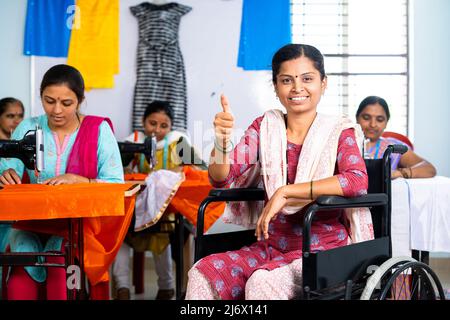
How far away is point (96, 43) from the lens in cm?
507

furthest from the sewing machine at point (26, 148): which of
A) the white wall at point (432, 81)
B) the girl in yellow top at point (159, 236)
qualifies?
the white wall at point (432, 81)

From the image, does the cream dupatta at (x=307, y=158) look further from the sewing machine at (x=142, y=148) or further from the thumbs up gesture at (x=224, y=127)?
the sewing machine at (x=142, y=148)

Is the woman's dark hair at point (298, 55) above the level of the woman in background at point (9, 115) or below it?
above

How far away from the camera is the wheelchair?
1681mm

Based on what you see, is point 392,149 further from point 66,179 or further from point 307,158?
point 66,179

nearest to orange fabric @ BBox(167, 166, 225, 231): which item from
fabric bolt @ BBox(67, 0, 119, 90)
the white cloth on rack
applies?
the white cloth on rack

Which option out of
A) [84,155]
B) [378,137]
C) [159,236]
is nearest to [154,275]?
[159,236]

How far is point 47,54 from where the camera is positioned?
511 cm

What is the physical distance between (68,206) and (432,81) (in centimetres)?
370

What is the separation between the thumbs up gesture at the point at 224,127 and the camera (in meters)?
1.86

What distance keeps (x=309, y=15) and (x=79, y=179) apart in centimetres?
330

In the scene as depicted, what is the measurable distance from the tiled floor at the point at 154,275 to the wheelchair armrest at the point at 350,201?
7.98 ft
